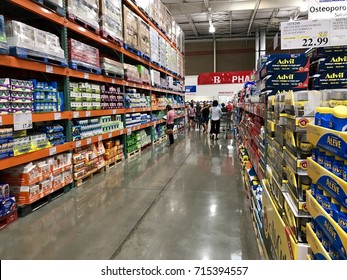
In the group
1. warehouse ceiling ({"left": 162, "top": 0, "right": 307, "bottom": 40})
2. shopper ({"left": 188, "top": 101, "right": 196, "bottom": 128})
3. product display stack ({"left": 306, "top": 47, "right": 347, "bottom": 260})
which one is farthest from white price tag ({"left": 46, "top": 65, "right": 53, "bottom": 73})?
shopper ({"left": 188, "top": 101, "right": 196, "bottom": 128})

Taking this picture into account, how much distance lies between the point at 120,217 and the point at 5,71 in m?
3.20

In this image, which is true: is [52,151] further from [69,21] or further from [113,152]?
[113,152]

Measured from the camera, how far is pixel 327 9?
13.5ft

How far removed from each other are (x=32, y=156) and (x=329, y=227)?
12.7ft

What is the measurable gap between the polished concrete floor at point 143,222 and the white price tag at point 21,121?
1194 mm

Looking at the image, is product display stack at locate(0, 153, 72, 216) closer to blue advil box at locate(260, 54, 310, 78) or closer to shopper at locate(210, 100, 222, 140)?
blue advil box at locate(260, 54, 310, 78)

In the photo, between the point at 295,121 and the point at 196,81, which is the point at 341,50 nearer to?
the point at 295,121

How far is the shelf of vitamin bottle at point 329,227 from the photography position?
1.07 m

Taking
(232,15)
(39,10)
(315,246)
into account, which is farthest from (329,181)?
(232,15)

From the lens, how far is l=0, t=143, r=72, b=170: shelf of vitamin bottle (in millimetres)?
3592

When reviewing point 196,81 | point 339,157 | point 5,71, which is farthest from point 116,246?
point 196,81

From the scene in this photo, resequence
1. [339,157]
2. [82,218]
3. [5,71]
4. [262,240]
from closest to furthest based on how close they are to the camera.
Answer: [339,157] < [262,240] < [82,218] < [5,71]

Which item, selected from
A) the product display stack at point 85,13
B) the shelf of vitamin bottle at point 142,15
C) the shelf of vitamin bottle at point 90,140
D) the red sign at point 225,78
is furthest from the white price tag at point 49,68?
the red sign at point 225,78

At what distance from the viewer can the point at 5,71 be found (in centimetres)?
491
